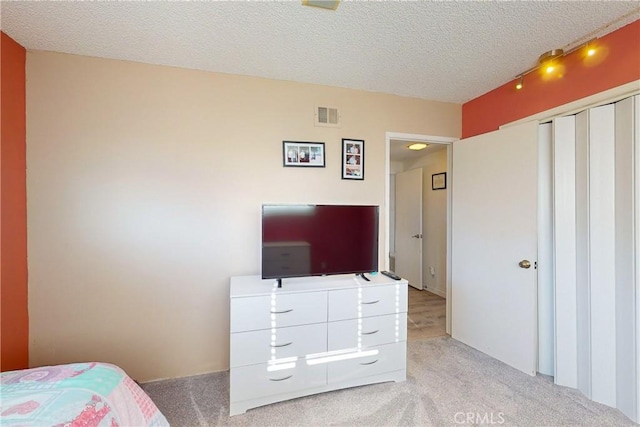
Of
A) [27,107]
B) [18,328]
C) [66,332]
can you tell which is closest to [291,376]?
[66,332]

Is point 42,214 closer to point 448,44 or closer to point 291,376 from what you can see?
point 291,376

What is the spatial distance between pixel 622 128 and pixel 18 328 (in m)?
4.26

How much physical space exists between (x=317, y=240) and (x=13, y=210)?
2068 millimetres

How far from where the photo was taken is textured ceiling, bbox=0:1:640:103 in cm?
151

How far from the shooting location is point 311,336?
190 cm

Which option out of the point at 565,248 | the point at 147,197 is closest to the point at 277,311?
the point at 147,197

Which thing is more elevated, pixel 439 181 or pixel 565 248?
pixel 439 181

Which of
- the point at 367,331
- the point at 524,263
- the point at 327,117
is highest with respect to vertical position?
the point at 327,117

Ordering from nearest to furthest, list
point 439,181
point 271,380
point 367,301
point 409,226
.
Answer: point 271,380, point 367,301, point 439,181, point 409,226

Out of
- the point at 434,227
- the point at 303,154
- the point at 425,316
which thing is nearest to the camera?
the point at 303,154

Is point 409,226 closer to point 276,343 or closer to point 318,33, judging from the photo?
point 276,343

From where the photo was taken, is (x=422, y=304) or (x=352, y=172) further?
(x=422, y=304)

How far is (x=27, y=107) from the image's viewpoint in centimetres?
187

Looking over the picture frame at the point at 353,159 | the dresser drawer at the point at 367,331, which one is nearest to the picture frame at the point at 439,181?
the picture frame at the point at 353,159
